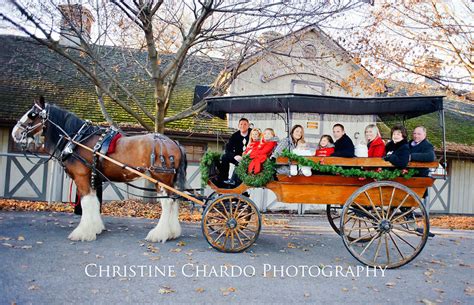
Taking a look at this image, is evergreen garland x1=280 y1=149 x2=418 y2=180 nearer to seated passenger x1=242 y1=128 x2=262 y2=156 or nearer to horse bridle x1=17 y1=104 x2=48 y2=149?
seated passenger x1=242 y1=128 x2=262 y2=156

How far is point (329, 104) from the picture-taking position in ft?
19.3

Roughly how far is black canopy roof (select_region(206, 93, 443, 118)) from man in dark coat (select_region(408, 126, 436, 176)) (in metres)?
0.46

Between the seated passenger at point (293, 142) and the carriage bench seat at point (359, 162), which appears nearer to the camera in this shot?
the carriage bench seat at point (359, 162)

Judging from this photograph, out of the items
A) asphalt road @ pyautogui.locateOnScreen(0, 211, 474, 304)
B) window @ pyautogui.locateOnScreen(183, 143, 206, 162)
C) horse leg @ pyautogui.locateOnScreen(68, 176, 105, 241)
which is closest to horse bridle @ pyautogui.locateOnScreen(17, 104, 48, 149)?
horse leg @ pyautogui.locateOnScreen(68, 176, 105, 241)

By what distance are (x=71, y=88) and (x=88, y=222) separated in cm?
874

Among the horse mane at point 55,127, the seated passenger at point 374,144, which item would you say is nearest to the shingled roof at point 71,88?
the horse mane at point 55,127

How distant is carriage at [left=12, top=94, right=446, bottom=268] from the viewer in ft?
17.5

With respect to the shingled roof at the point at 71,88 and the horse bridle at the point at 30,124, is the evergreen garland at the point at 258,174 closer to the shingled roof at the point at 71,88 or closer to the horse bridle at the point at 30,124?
the horse bridle at the point at 30,124

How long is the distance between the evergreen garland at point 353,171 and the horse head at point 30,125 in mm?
3949

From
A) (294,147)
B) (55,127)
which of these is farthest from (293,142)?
(55,127)

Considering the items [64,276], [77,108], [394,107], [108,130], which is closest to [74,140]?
[108,130]

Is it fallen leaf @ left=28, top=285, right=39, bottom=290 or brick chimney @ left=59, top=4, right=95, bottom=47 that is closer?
fallen leaf @ left=28, top=285, right=39, bottom=290

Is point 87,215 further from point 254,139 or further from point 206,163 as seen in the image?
point 254,139

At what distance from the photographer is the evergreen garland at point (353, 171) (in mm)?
5352
